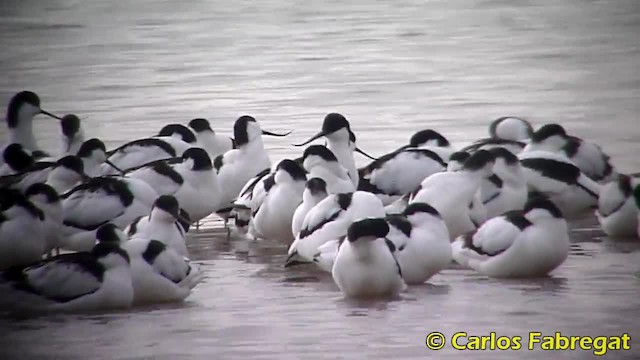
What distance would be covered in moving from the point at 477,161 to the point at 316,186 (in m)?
1.09

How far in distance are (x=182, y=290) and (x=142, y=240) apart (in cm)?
40

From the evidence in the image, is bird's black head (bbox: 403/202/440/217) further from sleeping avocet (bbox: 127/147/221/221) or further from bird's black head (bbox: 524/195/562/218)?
sleeping avocet (bbox: 127/147/221/221)

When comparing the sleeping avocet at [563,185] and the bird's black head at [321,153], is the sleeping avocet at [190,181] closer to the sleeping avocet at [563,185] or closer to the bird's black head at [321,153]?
the bird's black head at [321,153]

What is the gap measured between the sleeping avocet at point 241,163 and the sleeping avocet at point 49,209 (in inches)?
75.7

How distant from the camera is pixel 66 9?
24609mm

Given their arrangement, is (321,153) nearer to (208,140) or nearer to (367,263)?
(367,263)

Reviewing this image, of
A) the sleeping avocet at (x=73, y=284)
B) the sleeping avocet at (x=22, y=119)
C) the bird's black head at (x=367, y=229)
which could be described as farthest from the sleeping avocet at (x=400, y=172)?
the sleeping avocet at (x=22, y=119)

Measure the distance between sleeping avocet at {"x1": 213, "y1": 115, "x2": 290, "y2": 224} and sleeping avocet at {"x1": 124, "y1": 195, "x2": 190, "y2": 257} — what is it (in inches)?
78.4

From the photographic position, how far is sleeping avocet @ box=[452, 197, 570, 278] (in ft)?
31.8

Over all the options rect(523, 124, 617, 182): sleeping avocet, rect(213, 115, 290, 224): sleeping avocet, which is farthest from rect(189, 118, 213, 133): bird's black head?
rect(523, 124, 617, 182): sleeping avocet

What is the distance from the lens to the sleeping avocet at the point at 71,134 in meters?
12.7

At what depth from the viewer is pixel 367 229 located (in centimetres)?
912

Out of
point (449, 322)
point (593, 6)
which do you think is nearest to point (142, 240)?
point (449, 322)

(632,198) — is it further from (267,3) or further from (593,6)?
(267,3)
